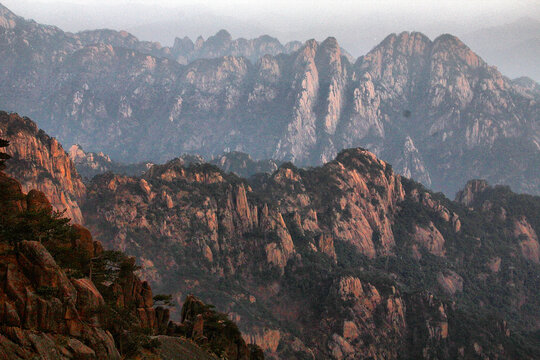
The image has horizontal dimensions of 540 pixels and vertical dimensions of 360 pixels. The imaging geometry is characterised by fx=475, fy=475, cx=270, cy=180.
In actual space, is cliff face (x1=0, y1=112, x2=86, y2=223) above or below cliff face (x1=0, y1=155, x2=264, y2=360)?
above

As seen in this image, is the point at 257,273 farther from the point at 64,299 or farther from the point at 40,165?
the point at 64,299

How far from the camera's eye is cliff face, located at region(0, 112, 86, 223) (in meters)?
132

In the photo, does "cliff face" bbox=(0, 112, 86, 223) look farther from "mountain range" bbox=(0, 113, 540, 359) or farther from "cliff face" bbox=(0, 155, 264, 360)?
"cliff face" bbox=(0, 155, 264, 360)

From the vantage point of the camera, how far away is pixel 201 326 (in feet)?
212

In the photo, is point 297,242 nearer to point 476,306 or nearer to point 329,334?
point 329,334

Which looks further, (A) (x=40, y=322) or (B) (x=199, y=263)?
(B) (x=199, y=263)

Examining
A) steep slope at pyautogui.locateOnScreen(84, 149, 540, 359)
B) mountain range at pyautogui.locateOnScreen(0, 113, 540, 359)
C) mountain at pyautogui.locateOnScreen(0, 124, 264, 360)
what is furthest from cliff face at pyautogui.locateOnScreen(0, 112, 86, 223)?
mountain at pyautogui.locateOnScreen(0, 124, 264, 360)

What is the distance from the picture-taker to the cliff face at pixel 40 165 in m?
132

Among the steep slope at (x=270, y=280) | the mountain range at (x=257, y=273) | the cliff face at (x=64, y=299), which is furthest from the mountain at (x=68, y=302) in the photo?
the steep slope at (x=270, y=280)

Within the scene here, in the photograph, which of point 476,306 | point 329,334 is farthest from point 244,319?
point 476,306

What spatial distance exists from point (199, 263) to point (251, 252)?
2174 centimetres

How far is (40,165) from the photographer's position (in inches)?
5522

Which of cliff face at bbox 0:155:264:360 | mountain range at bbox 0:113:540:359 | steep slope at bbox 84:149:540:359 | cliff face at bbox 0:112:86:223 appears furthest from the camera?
steep slope at bbox 84:149:540:359

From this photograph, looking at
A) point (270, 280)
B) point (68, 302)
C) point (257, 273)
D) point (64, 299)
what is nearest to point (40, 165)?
point (257, 273)
